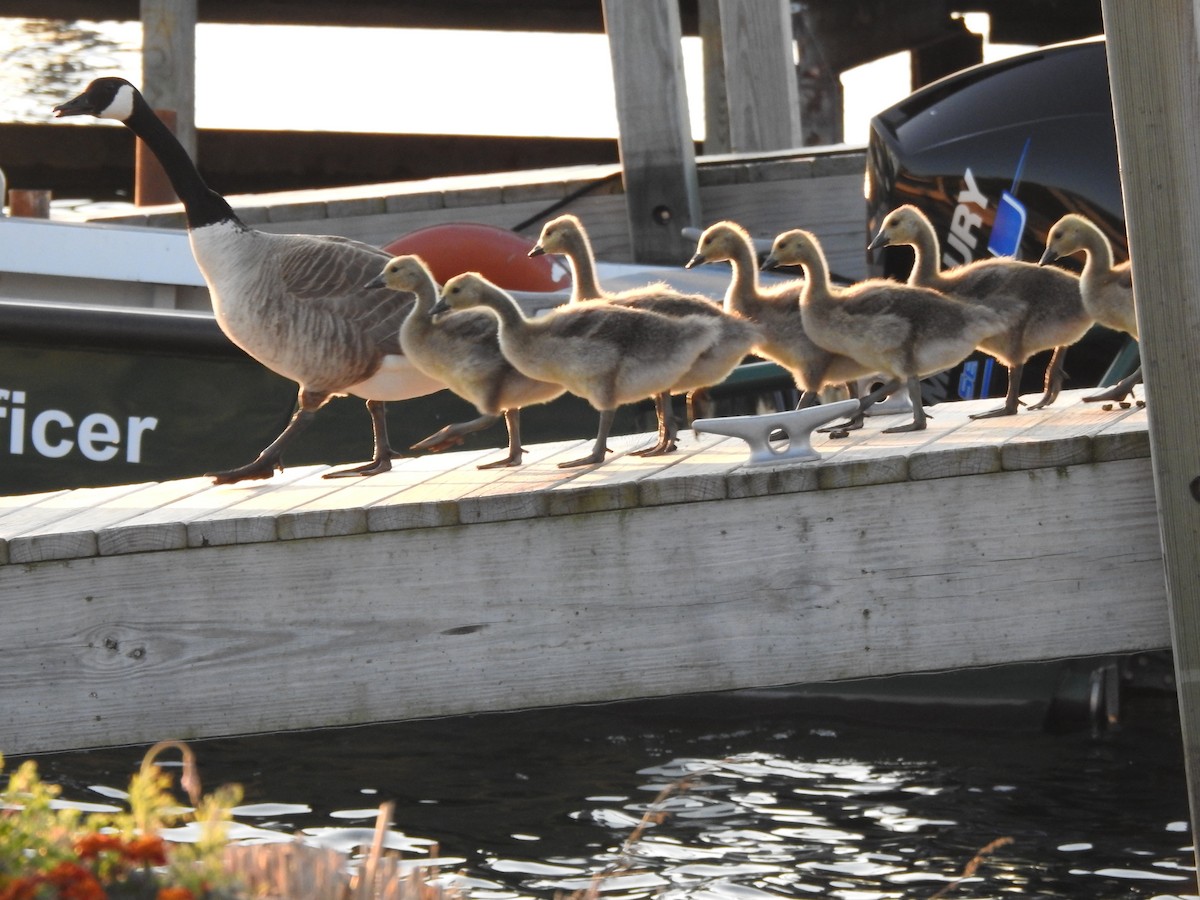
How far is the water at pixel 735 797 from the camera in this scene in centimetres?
507

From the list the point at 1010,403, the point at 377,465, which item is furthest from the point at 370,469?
the point at 1010,403

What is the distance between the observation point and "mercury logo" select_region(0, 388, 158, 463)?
317 inches

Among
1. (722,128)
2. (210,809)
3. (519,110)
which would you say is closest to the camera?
(210,809)

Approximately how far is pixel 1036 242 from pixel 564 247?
7.60ft

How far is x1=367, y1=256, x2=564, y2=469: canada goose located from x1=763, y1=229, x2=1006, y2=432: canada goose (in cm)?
87

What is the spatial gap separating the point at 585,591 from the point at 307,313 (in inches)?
67.3

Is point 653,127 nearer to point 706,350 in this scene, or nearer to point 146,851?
point 706,350

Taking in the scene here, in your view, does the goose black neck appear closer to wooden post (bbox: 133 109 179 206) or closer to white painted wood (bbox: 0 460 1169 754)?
white painted wood (bbox: 0 460 1169 754)

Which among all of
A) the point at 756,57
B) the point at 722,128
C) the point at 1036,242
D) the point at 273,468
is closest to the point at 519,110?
the point at 722,128

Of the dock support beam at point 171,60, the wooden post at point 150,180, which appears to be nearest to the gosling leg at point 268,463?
the wooden post at point 150,180

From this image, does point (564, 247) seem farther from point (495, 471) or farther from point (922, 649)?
point (922, 649)

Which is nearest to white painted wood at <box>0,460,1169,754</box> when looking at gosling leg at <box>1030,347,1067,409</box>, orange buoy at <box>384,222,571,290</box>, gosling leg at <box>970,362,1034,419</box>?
gosling leg at <box>970,362,1034,419</box>

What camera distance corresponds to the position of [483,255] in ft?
30.1

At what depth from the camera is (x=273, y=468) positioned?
5.83 metres
